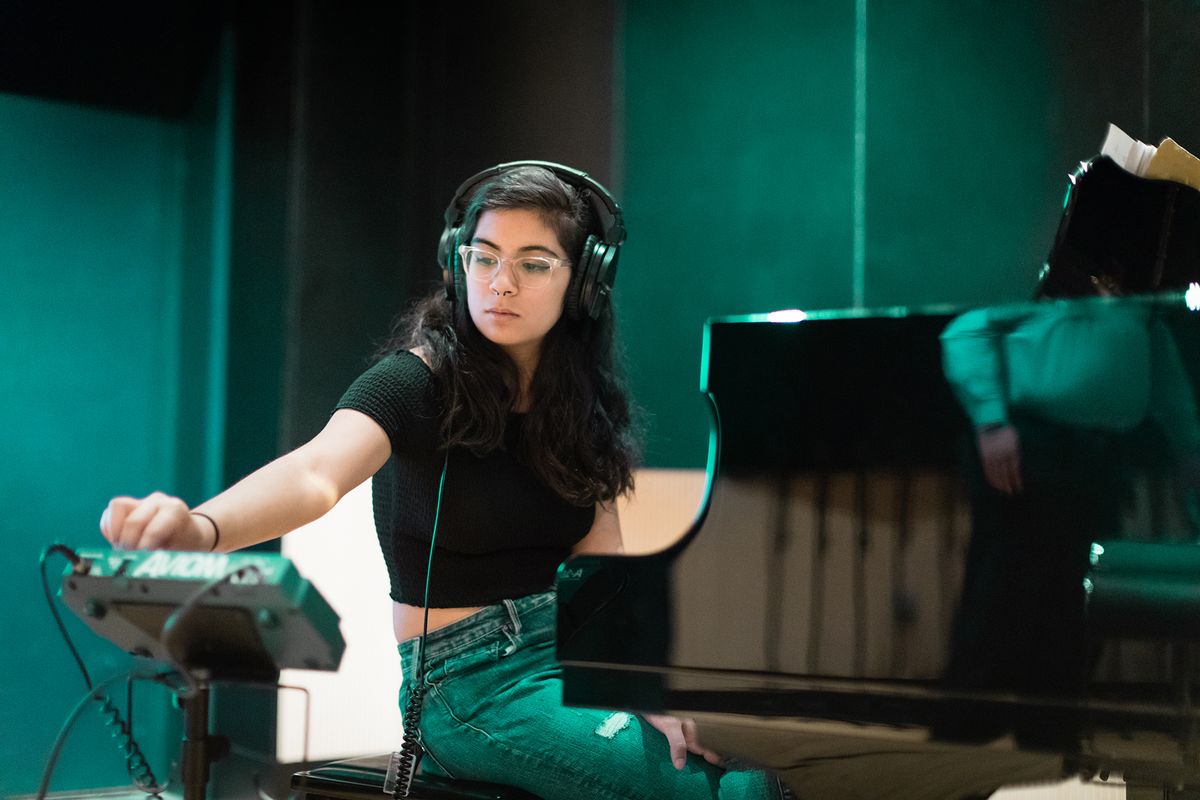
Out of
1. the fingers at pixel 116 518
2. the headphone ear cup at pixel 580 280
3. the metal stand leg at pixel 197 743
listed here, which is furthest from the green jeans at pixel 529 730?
the fingers at pixel 116 518

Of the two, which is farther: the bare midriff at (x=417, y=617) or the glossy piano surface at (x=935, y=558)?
the bare midriff at (x=417, y=617)

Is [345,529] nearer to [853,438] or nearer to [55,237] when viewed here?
[55,237]

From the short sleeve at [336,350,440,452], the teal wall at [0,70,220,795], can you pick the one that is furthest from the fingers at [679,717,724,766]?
the teal wall at [0,70,220,795]

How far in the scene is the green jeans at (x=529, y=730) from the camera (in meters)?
1.65

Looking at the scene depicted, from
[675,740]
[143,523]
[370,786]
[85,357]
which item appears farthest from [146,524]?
[85,357]

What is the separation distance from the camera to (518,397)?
1941mm

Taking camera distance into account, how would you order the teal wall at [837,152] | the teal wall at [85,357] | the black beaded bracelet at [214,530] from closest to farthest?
1. the black beaded bracelet at [214,530]
2. the teal wall at [837,152]
3. the teal wall at [85,357]

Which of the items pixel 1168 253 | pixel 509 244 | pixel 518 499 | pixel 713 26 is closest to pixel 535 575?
pixel 518 499

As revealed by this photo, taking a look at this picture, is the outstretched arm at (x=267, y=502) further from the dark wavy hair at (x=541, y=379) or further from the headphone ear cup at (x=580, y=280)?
the headphone ear cup at (x=580, y=280)

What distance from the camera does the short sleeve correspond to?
5.47 feet

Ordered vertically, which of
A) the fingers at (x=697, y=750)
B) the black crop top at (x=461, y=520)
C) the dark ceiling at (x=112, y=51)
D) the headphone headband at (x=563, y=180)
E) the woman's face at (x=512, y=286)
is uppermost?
the dark ceiling at (x=112, y=51)

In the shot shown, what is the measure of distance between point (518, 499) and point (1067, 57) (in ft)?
5.02

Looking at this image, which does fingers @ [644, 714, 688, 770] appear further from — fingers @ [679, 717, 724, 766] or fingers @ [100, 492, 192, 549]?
fingers @ [100, 492, 192, 549]

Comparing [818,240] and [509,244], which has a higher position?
[818,240]
